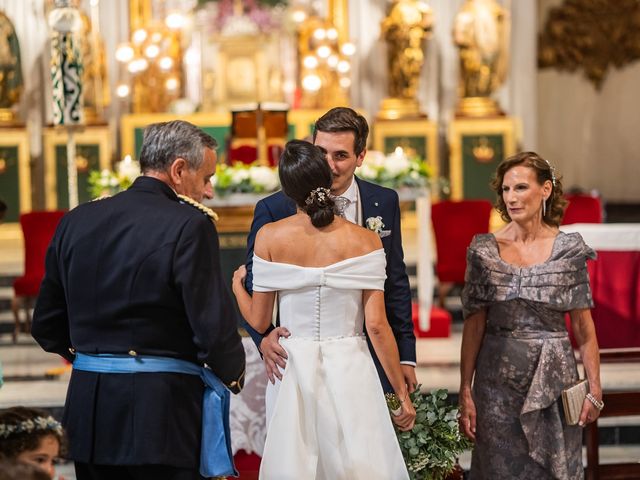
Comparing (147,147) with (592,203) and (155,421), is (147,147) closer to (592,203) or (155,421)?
(155,421)

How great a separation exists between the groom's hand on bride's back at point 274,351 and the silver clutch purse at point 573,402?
1139 mm

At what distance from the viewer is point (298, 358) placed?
357 centimetres

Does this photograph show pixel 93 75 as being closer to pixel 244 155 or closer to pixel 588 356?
pixel 244 155

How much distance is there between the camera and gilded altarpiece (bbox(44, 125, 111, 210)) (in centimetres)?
1278

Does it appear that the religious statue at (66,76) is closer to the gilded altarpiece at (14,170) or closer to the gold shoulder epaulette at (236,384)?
the gold shoulder epaulette at (236,384)

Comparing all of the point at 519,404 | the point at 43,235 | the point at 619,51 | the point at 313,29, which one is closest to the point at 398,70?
the point at 313,29

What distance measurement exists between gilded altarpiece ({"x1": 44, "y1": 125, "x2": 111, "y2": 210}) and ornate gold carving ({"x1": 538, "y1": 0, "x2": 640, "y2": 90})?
5.89 m

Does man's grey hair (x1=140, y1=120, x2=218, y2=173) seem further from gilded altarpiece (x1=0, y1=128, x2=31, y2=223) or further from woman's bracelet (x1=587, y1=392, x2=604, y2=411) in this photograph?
gilded altarpiece (x1=0, y1=128, x2=31, y2=223)

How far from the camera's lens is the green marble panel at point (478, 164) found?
12.9m

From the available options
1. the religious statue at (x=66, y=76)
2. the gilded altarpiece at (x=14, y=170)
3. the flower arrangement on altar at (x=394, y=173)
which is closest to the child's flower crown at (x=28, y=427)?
the religious statue at (x=66, y=76)

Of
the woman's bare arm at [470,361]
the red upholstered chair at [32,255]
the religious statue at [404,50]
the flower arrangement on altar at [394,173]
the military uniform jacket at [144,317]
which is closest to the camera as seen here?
the military uniform jacket at [144,317]

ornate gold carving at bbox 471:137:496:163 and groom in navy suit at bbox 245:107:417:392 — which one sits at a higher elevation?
ornate gold carving at bbox 471:137:496:163

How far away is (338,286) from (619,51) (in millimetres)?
12156

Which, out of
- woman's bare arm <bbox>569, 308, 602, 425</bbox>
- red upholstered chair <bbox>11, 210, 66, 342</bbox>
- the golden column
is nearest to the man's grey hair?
woman's bare arm <bbox>569, 308, 602, 425</bbox>
